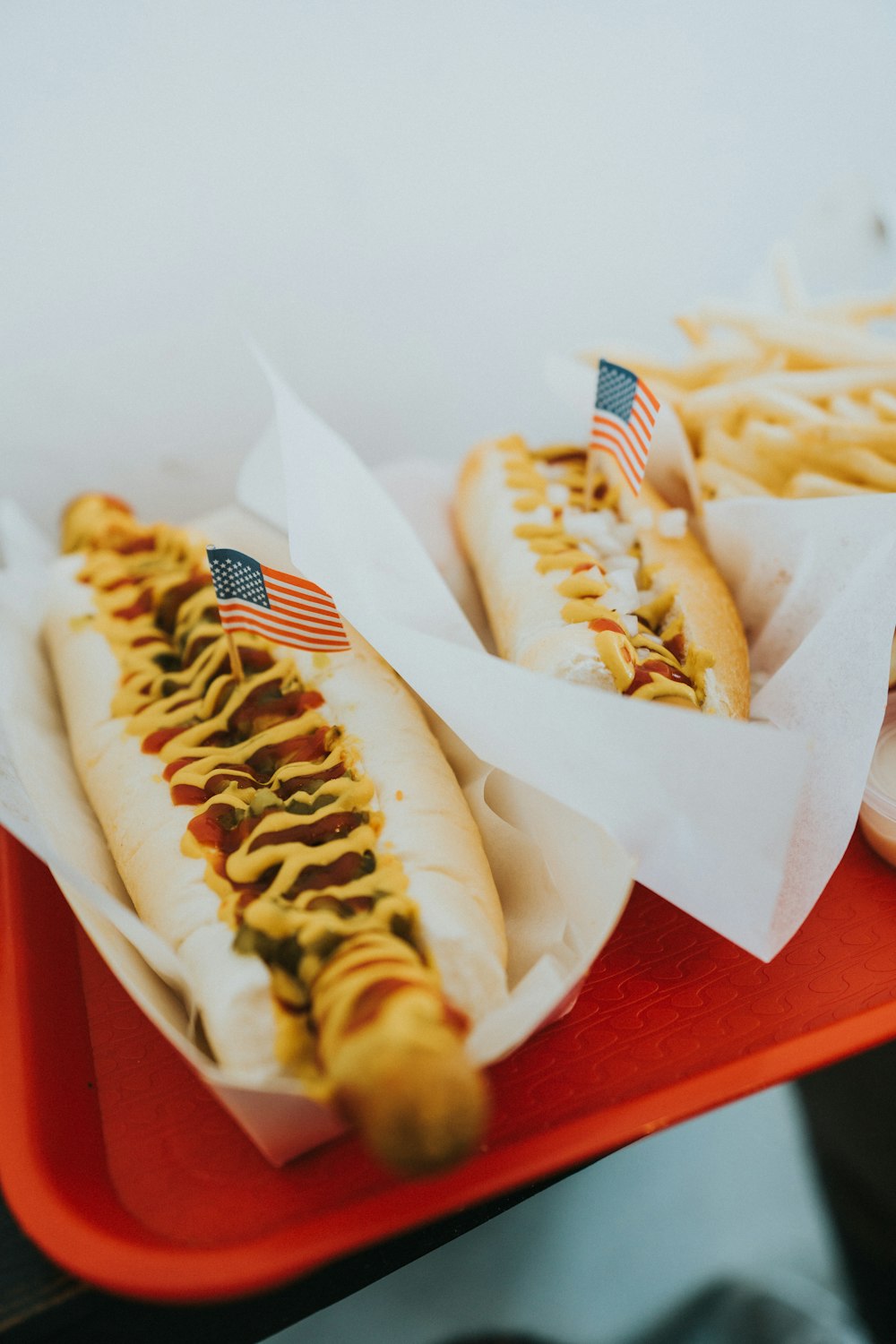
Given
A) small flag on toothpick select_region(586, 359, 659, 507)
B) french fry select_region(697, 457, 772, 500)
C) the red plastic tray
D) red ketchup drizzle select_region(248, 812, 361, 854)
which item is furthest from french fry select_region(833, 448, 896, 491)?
red ketchup drizzle select_region(248, 812, 361, 854)

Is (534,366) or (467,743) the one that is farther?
(534,366)

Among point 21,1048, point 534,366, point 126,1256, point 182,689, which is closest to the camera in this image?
point 126,1256

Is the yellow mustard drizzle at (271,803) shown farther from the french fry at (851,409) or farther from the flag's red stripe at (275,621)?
the french fry at (851,409)

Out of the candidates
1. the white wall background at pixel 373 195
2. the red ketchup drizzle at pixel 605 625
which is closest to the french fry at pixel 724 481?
the red ketchup drizzle at pixel 605 625

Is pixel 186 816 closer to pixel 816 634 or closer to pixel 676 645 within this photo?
pixel 676 645

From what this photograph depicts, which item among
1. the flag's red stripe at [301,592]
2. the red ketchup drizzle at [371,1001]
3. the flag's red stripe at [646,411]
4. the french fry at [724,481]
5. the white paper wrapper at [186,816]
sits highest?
the flag's red stripe at [646,411]

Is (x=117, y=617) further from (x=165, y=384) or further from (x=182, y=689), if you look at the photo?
(x=165, y=384)

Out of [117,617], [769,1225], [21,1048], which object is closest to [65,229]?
[117,617]
